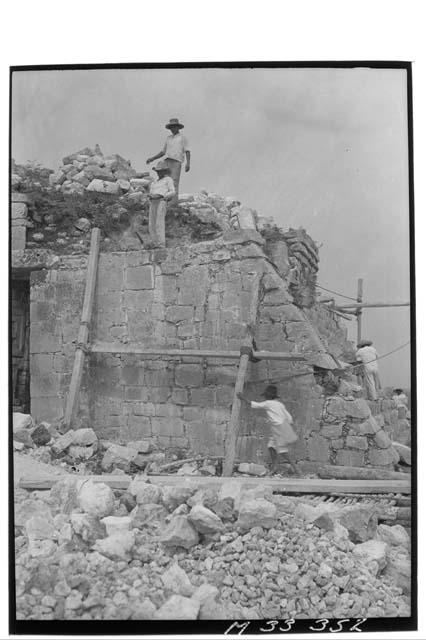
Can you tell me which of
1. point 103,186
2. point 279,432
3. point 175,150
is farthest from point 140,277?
point 279,432

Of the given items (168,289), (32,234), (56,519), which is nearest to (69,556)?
(56,519)

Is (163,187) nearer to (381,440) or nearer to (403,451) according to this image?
(381,440)

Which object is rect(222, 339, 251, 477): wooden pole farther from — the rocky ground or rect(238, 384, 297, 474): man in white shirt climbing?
the rocky ground

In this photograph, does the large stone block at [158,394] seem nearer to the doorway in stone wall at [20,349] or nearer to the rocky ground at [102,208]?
the doorway in stone wall at [20,349]

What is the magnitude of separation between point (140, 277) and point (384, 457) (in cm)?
250

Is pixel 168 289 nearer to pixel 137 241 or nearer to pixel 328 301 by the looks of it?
pixel 137 241

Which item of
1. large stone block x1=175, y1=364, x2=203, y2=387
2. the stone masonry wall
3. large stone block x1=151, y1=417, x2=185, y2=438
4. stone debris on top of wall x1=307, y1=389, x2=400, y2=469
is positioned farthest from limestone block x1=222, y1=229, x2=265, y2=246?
large stone block x1=151, y1=417, x2=185, y2=438

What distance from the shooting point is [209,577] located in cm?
584

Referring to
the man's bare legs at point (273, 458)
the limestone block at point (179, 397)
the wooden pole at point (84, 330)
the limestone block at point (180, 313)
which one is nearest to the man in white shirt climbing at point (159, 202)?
the wooden pole at point (84, 330)

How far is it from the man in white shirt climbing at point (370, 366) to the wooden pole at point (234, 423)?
3.08 feet

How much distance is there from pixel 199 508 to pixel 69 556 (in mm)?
1034

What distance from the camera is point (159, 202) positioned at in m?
6.66

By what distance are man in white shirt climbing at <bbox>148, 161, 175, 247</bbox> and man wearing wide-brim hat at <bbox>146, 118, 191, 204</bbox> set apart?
7 centimetres

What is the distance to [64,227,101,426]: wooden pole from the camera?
21.3ft
